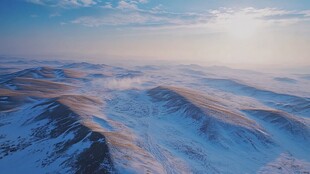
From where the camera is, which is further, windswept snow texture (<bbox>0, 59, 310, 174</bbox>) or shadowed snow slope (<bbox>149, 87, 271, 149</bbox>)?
shadowed snow slope (<bbox>149, 87, 271, 149</bbox>)

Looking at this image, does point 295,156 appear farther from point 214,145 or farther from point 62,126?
point 62,126

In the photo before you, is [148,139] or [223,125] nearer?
[148,139]

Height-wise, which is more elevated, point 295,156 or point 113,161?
point 113,161

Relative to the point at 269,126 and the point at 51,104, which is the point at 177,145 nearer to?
the point at 269,126

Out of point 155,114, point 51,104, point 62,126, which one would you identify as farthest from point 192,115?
point 51,104

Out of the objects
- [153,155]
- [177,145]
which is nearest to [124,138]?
[153,155]

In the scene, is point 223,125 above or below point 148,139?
above

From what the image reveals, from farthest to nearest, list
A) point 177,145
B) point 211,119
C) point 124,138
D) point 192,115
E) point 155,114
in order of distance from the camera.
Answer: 1. point 155,114
2. point 192,115
3. point 211,119
4. point 177,145
5. point 124,138

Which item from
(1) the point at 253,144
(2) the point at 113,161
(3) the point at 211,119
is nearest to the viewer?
(2) the point at 113,161

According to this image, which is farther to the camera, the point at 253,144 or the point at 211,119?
the point at 211,119

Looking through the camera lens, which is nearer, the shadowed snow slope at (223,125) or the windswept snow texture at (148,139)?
the windswept snow texture at (148,139)
